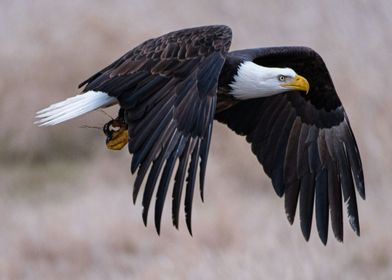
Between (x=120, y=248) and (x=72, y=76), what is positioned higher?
(x=72, y=76)

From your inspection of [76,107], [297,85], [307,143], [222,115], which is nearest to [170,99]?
[76,107]

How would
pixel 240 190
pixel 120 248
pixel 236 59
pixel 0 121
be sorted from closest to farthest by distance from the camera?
pixel 236 59 → pixel 120 248 → pixel 240 190 → pixel 0 121

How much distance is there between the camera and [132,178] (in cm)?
1466

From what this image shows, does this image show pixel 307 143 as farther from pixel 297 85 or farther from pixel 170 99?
pixel 170 99

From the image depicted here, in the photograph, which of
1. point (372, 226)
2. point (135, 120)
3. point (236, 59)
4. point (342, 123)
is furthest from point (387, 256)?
point (135, 120)

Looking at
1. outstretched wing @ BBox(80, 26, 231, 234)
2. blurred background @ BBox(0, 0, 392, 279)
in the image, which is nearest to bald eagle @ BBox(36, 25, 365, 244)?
Answer: outstretched wing @ BBox(80, 26, 231, 234)

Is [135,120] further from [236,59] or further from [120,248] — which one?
[120,248]

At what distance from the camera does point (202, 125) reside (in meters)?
9.70

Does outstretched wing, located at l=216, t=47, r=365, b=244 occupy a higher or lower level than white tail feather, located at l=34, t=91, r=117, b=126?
lower

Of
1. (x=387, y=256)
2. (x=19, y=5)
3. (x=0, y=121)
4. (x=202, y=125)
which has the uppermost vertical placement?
(x=19, y=5)

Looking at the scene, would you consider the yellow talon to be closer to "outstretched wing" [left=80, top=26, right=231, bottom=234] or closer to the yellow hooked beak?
"outstretched wing" [left=80, top=26, right=231, bottom=234]

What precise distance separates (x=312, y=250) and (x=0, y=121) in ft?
13.0

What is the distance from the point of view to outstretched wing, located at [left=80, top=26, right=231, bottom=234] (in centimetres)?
940

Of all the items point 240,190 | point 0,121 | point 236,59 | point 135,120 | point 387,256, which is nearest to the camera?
point 135,120
